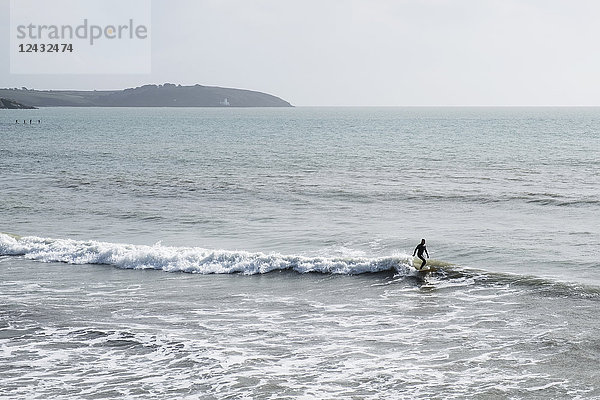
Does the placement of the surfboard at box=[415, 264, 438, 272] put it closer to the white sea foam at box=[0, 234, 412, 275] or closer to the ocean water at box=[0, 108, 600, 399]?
the ocean water at box=[0, 108, 600, 399]

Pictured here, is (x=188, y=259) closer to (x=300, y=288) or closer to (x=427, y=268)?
(x=300, y=288)

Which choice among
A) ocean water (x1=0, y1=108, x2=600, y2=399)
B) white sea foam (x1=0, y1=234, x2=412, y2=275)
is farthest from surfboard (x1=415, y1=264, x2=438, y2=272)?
white sea foam (x1=0, y1=234, x2=412, y2=275)

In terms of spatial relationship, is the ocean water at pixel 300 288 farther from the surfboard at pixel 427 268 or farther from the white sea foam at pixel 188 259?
the surfboard at pixel 427 268

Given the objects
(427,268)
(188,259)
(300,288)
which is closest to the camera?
(300,288)

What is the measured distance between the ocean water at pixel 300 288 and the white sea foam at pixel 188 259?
0.32 ft

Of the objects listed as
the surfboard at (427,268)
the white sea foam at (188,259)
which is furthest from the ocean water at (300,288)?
the surfboard at (427,268)

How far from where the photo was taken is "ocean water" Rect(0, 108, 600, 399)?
18.3 meters

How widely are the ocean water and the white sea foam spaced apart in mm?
96

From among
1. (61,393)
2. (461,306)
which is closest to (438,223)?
(461,306)

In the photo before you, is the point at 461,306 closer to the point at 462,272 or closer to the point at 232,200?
the point at 462,272

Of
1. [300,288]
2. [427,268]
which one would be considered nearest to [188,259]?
[300,288]

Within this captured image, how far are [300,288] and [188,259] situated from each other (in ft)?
19.8

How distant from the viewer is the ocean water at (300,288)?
18266mm

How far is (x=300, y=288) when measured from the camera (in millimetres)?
27203
